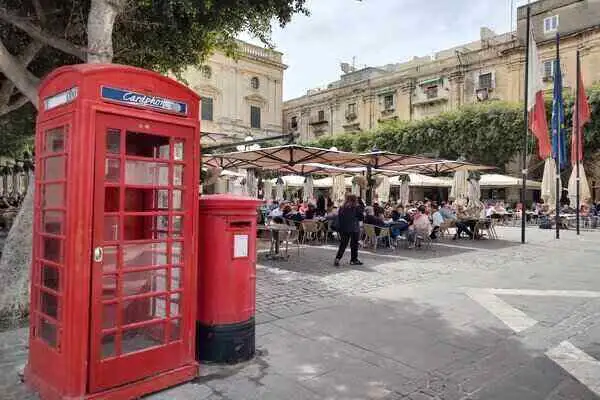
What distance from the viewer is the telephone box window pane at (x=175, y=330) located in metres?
3.52

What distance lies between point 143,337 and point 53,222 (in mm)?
1094

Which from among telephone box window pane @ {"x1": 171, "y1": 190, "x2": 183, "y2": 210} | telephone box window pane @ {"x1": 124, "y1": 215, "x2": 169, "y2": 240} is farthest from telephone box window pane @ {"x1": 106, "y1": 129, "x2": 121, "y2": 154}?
telephone box window pane @ {"x1": 124, "y1": 215, "x2": 169, "y2": 240}

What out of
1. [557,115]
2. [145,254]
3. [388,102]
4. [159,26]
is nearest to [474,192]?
[557,115]

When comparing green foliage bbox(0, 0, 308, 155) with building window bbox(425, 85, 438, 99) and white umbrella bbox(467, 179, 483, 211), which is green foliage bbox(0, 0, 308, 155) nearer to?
white umbrella bbox(467, 179, 483, 211)

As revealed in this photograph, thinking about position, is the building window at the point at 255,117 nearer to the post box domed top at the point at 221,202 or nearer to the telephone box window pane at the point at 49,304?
the post box domed top at the point at 221,202

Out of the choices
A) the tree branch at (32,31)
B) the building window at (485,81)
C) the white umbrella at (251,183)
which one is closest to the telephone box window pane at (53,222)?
the tree branch at (32,31)

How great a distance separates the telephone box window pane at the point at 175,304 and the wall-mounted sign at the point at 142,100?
143 centimetres

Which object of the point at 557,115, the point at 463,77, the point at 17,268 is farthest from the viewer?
the point at 463,77

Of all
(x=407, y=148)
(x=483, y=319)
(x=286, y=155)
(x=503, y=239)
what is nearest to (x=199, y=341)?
(x=483, y=319)

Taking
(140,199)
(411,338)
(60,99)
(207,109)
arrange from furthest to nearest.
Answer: (207,109)
(411,338)
(140,199)
(60,99)

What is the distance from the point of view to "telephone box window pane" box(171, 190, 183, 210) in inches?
138

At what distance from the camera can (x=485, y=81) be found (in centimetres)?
3262

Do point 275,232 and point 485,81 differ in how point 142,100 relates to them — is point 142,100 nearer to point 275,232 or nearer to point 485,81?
point 275,232

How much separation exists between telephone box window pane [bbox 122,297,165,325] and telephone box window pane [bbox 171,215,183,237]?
0.51 meters
